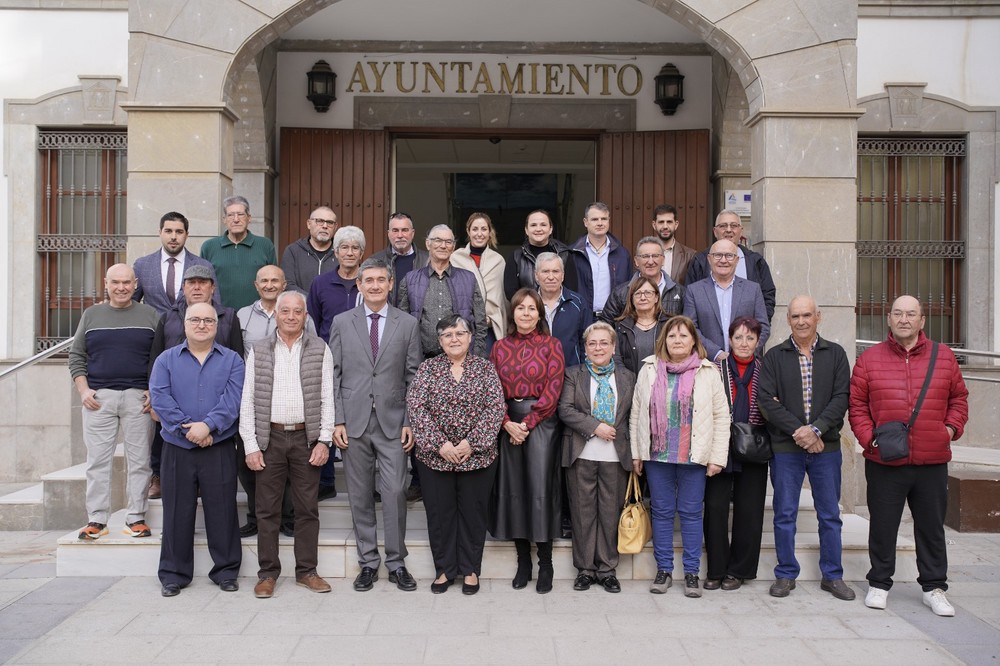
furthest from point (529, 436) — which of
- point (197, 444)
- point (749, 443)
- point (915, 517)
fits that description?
point (915, 517)

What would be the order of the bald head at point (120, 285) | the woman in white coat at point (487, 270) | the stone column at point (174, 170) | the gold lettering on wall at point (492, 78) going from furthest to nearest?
the gold lettering on wall at point (492, 78) → the stone column at point (174, 170) → the woman in white coat at point (487, 270) → the bald head at point (120, 285)

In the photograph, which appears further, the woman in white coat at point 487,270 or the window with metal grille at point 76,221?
the window with metal grille at point 76,221

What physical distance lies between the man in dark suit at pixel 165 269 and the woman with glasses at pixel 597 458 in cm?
256

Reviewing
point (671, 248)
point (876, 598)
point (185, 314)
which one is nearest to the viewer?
point (876, 598)

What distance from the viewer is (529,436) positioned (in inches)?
214

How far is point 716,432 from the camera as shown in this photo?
5.30 meters

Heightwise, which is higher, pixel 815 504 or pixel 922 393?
pixel 922 393

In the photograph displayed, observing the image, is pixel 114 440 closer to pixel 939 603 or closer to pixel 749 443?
pixel 749 443

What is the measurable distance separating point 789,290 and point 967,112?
4.10 m

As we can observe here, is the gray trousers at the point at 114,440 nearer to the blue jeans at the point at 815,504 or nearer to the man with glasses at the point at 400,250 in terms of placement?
the man with glasses at the point at 400,250

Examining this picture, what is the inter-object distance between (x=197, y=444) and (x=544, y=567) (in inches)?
85.5

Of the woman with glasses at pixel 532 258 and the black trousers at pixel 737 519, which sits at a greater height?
the woman with glasses at pixel 532 258

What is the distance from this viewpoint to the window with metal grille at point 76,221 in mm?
9422

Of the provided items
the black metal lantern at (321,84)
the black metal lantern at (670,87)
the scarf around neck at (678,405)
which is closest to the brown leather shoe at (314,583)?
the scarf around neck at (678,405)
